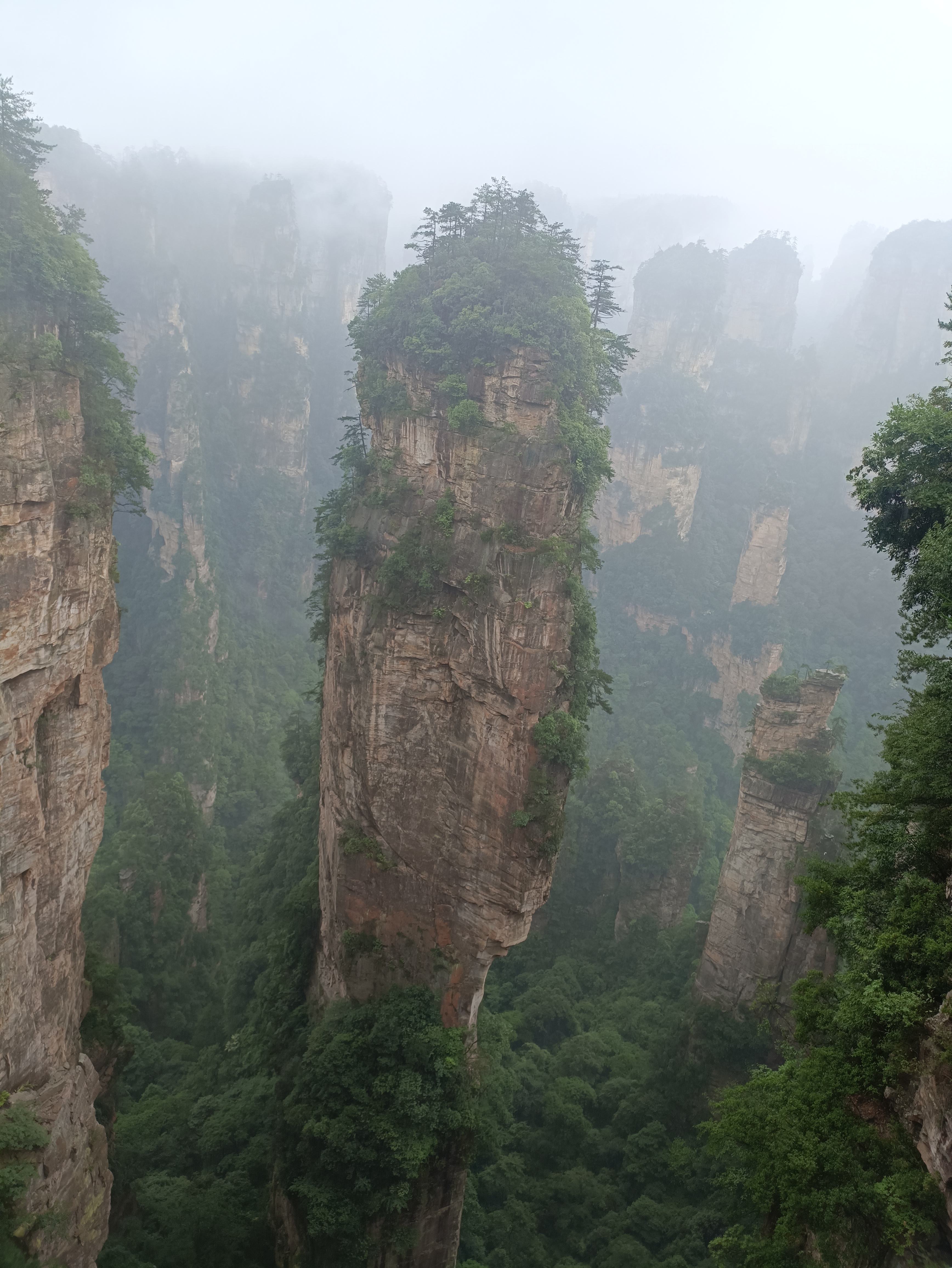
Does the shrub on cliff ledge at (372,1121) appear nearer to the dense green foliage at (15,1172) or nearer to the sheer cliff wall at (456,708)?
the sheer cliff wall at (456,708)

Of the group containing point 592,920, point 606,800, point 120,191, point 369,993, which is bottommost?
point 592,920

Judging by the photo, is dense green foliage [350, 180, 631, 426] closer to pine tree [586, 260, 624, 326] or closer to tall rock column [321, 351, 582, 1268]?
tall rock column [321, 351, 582, 1268]

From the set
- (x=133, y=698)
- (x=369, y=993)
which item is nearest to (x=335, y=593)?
(x=369, y=993)

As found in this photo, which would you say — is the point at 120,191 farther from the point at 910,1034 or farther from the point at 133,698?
the point at 910,1034

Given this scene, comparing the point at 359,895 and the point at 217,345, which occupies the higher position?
the point at 217,345

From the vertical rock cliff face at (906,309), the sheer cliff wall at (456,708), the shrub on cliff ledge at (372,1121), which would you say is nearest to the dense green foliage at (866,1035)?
the shrub on cliff ledge at (372,1121)

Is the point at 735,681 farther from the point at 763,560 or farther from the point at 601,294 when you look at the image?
the point at 601,294

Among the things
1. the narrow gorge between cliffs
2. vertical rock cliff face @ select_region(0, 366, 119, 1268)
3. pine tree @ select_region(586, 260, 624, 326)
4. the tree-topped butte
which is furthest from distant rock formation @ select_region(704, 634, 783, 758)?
vertical rock cliff face @ select_region(0, 366, 119, 1268)
